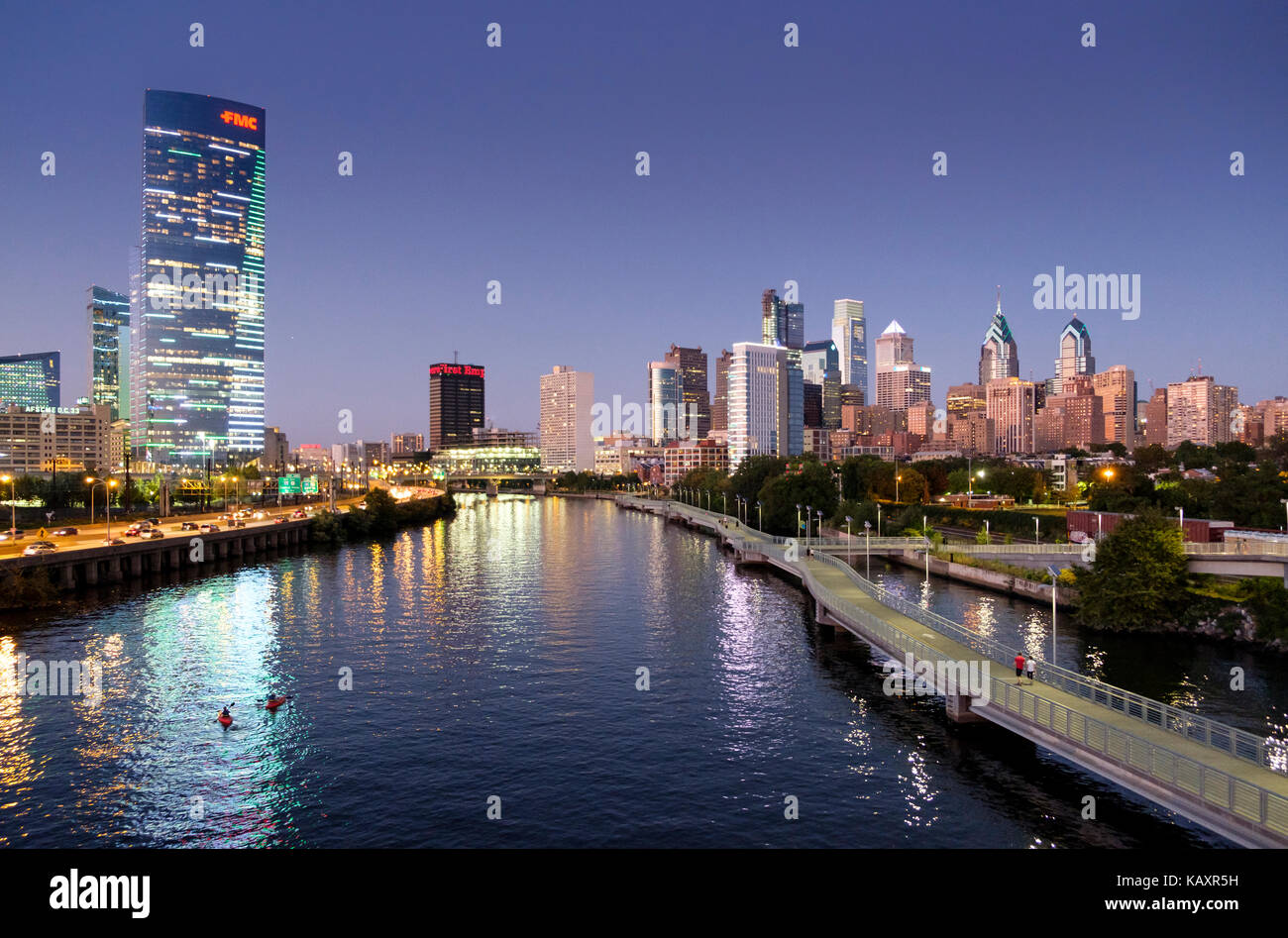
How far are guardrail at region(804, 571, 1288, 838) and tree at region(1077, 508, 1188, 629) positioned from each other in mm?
24117

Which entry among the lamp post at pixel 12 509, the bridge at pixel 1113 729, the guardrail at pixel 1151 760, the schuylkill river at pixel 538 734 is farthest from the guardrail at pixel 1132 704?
the lamp post at pixel 12 509

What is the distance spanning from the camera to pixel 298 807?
26.9 metres

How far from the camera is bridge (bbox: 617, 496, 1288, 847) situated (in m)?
20.3

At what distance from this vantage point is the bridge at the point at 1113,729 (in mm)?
20328

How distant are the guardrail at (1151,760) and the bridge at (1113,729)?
0.03m

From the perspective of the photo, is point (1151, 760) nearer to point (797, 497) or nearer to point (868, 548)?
point (868, 548)

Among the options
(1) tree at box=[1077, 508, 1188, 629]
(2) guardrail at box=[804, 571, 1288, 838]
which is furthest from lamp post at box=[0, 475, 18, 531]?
(1) tree at box=[1077, 508, 1188, 629]

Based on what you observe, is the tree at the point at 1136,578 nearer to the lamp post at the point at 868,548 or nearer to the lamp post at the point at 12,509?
the lamp post at the point at 868,548

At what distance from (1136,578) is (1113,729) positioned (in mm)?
31832
